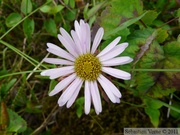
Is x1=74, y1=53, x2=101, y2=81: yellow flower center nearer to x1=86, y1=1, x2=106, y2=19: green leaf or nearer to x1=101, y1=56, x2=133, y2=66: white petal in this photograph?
x1=101, y1=56, x2=133, y2=66: white petal

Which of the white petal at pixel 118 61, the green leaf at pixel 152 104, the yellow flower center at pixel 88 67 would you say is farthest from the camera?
the green leaf at pixel 152 104

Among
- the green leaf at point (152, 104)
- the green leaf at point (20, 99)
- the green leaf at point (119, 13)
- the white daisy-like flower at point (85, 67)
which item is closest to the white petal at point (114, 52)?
the white daisy-like flower at point (85, 67)

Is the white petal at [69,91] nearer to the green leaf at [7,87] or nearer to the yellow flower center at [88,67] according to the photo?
the yellow flower center at [88,67]

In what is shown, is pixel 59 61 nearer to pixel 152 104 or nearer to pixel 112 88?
pixel 112 88

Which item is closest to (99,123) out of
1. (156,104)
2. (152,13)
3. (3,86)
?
(156,104)

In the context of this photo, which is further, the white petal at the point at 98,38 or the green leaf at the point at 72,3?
the green leaf at the point at 72,3

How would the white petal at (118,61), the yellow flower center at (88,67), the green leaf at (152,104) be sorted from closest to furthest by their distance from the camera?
the white petal at (118,61)
the yellow flower center at (88,67)
the green leaf at (152,104)

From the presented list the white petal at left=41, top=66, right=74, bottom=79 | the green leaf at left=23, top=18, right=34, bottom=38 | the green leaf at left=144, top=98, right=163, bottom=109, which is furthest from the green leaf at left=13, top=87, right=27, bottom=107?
the green leaf at left=144, top=98, right=163, bottom=109
